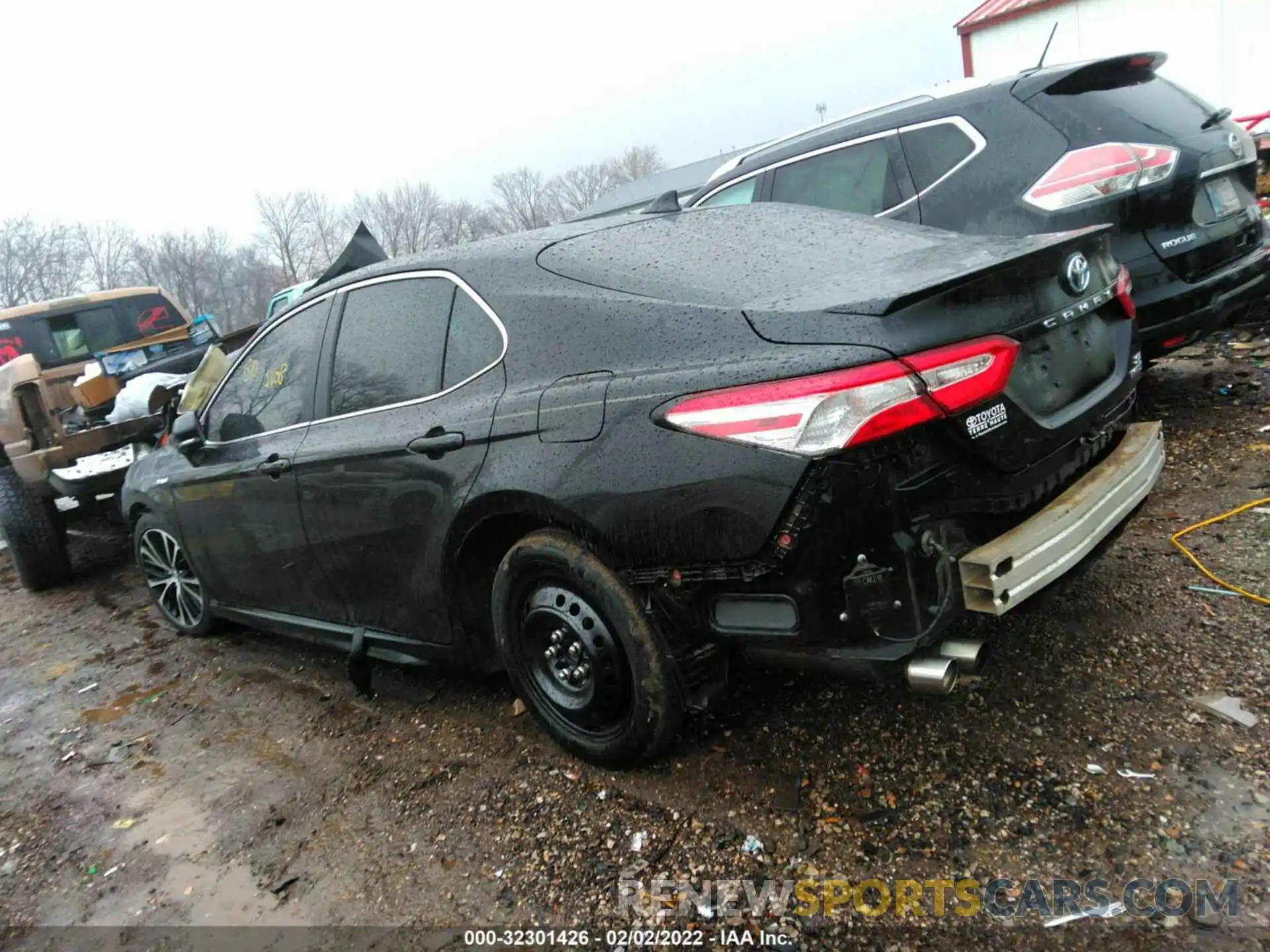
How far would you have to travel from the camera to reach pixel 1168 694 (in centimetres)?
256

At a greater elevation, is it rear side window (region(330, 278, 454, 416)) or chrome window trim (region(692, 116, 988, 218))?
chrome window trim (region(692, 116, 988, 218))

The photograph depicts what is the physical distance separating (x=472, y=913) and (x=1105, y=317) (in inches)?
97.5

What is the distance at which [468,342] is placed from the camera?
271 cm

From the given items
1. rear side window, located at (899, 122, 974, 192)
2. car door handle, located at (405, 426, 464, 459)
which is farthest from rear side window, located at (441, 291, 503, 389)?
rear side window, located at (899, 122, 974, 192)

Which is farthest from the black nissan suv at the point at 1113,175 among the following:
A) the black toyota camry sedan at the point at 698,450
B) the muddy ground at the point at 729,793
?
the black toyota camry sedan at the point at 698,450

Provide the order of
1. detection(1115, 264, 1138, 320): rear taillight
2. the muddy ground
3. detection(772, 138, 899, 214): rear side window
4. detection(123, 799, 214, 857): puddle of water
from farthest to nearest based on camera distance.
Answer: detection(772, 138, 899, 214): rear side window, detection(123, 799, 214, 857): puddle of water, detection(1115, 264, 1138, 320): rear taillight, the muddy ground

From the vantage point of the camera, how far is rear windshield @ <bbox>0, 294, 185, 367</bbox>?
8289 millimetres

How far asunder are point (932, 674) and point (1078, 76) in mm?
3313

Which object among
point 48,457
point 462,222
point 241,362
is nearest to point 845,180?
point 241,362

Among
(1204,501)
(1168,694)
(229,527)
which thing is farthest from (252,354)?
(1204,501)

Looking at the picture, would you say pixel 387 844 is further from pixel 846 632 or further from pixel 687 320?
pixel 687 320

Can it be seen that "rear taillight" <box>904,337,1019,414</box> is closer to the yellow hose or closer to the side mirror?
the yellow hose

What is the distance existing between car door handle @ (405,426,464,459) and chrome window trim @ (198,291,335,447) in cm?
82

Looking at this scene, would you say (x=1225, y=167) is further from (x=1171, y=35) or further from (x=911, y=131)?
(x=1171, y=35)
